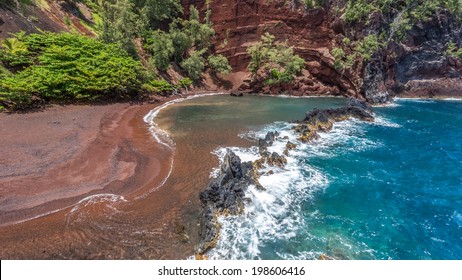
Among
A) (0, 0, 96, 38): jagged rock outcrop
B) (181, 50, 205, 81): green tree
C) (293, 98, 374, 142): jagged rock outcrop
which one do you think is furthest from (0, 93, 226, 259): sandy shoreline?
(181, 50, 205, 81): green tree

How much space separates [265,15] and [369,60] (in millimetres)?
26357

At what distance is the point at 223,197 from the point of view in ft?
48.5

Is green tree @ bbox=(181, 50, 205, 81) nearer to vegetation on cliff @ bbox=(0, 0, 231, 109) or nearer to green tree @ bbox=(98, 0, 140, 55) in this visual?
vegetation on cliff @ bbox=(0, 0, 231, 109)

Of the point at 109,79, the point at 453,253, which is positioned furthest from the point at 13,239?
the point at 109,79

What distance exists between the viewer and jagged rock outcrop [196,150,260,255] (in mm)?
12398

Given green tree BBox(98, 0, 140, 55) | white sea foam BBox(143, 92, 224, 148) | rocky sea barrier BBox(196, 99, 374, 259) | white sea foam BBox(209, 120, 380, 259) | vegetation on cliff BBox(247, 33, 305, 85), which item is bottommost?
white sea foam BBox(209, 120, 380, 259)

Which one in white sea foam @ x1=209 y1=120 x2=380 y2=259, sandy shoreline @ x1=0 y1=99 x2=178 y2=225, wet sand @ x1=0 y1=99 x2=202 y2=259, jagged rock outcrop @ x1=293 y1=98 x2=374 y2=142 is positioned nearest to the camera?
wet sand @ x1=0 y1=99 x2=202 y2=259

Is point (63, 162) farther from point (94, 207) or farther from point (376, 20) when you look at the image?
point (376, 20)

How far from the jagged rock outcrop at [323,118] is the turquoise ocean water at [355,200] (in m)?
1.07

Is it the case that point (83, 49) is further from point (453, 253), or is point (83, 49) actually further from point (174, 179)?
point (453, 253)

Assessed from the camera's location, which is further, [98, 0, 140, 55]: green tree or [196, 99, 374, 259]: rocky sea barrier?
[98, 0, 140, 55]: green tree

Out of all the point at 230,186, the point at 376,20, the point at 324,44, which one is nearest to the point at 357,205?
the point at 230,186

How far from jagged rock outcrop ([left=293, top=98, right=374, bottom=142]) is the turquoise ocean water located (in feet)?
3.51
